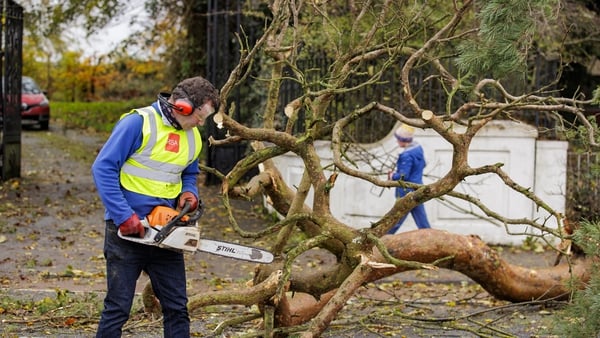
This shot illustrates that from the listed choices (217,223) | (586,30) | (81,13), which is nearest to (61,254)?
(217,223)

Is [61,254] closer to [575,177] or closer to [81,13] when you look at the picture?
[575,177]

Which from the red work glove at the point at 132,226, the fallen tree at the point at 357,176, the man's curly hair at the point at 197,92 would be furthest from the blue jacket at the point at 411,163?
the red work glove at the point at 132,226

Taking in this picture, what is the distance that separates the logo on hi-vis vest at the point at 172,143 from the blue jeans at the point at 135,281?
22.4 inches

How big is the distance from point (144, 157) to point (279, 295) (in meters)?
1.49

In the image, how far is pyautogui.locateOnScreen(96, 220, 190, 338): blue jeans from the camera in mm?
5648

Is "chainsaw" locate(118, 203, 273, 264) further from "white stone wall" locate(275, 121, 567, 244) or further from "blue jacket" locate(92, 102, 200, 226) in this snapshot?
"white stone wall" locate(275, 121, 567, 244)

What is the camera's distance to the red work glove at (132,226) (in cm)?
546

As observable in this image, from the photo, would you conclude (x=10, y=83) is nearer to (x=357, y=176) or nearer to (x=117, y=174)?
(x=357, y=176)

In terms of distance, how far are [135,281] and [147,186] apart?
1.94ft

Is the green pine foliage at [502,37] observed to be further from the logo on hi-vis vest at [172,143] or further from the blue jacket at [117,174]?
the blue jacket at [117,174]

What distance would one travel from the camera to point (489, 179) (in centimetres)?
1233

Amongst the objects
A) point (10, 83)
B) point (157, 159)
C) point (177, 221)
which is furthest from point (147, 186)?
point (10, 83)

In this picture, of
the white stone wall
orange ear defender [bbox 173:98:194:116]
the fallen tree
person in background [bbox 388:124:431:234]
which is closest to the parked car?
the white stone wall

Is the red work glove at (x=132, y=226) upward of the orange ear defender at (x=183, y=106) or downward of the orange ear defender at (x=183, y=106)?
downward
